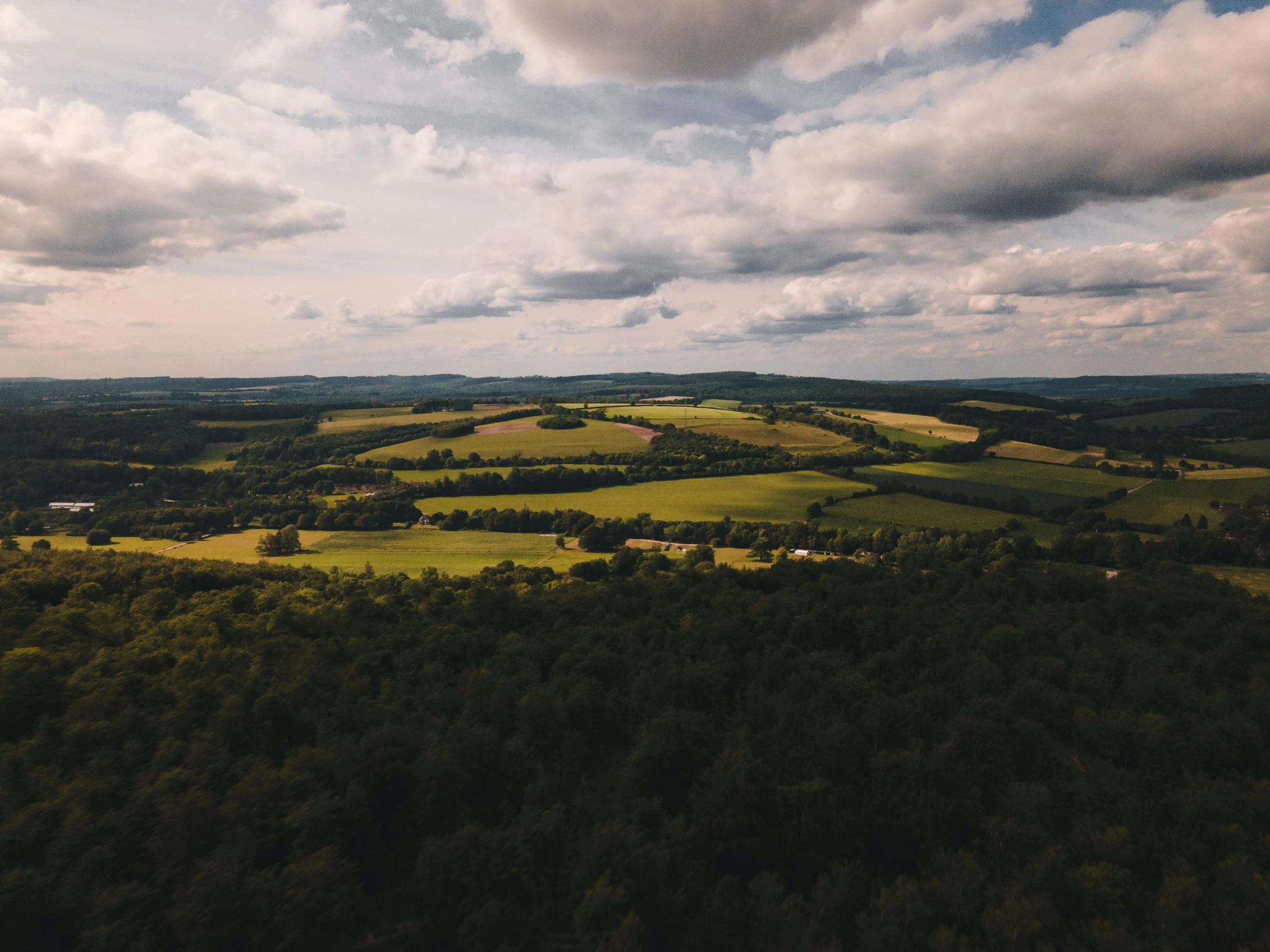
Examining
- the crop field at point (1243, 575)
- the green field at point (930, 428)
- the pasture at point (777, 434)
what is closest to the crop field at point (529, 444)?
the pasture at point (777, 434)

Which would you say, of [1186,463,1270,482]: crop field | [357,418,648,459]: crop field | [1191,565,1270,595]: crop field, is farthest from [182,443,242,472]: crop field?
[1186,463,1270,482]: crop field

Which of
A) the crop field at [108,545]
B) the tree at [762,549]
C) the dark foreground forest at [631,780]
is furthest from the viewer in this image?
the crop field at [108,545]

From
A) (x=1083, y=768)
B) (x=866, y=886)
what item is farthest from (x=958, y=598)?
(x=866, y=886)

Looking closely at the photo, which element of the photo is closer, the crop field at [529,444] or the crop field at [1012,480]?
the crop field at [1012,480]

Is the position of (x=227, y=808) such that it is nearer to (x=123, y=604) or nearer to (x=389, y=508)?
A: (x=123, y=604)

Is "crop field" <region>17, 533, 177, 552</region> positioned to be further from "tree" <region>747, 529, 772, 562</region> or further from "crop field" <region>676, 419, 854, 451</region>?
"crop field" <region>676, 419, 854, 451</region>

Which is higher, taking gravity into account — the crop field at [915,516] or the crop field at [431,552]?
the crop field at [915,516]

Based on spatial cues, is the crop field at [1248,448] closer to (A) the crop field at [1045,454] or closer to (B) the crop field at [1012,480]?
(A) the crop field at [1045,454]
